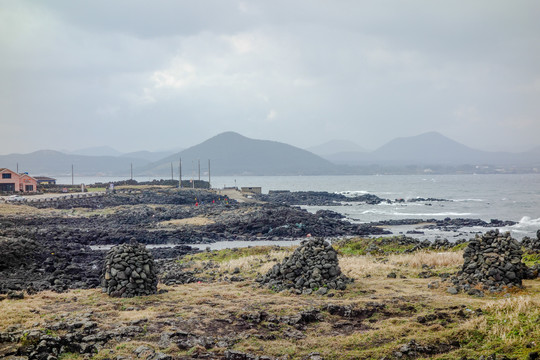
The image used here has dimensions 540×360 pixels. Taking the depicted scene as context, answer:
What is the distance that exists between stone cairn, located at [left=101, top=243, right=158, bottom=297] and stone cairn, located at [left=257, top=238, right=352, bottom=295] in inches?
201

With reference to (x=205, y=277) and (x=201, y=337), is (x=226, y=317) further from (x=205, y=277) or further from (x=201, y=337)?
(x=205, y=277)

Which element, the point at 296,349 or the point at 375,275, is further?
the point at 375,275

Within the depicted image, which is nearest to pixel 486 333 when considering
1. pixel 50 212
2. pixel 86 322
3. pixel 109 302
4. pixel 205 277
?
pixel 86 322

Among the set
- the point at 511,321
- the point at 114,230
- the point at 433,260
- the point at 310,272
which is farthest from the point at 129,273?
the point at 114,230

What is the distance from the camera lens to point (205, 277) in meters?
22.6

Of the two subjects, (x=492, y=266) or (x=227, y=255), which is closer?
(x=492, y=266)

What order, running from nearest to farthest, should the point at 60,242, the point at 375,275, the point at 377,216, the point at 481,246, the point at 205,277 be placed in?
1. the point at 481,246
2. the point at 375,275
3. the point at 205,277
4. the point at 60,242
5. the point at 377,216

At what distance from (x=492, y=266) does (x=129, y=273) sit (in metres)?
14.5

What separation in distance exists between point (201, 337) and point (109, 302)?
18.1ft

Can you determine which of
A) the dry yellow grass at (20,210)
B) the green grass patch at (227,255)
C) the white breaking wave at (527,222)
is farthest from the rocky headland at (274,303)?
the white breaking wave at (527,222)

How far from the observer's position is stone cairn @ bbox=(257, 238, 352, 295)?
1773 cm

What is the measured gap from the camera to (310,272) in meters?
18.2

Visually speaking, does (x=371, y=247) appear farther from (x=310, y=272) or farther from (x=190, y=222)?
(x=190, y=222)

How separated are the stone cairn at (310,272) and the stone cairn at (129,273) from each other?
510 cm
